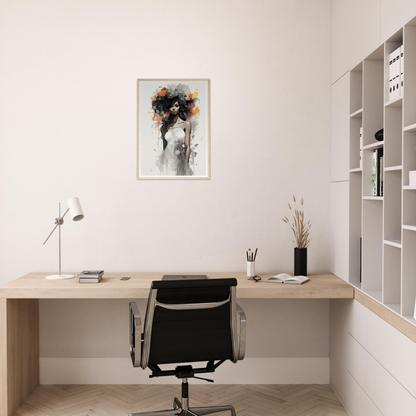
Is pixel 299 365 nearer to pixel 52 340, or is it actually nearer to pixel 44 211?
pixel 52 340

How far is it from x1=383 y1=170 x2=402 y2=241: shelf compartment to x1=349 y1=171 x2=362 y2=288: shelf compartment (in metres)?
0.55

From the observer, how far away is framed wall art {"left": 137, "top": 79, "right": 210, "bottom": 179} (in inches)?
127

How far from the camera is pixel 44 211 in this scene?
10.7 ft

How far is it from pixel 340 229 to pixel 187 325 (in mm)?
1385

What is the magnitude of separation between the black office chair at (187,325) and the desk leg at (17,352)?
979mm

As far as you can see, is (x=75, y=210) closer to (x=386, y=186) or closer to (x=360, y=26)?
(x=386, y=186)

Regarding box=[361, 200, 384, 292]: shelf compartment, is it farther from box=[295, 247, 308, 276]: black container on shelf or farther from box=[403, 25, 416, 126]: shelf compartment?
box=[403, 25, 416, 126]: shelf compartment

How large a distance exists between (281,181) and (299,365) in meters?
1.42

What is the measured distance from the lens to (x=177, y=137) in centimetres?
324

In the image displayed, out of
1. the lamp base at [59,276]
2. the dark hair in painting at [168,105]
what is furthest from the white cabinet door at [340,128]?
the lamp base at [59,276]

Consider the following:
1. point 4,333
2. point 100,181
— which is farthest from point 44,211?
point 4,333

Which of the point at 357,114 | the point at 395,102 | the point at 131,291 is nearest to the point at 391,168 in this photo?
the point at 395,102

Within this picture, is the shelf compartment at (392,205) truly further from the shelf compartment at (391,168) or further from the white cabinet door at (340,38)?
the white cabinet door at (340,38)

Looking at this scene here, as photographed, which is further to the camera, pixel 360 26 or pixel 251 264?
pixel 251 264
